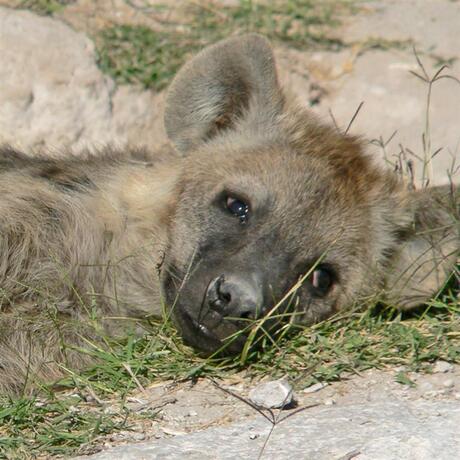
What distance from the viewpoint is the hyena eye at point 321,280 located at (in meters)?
3.56

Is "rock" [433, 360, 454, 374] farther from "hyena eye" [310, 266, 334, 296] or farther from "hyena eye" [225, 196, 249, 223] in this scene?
"hyena eye" [225, 196, 249, 223]

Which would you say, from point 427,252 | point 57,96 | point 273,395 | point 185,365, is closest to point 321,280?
point 427,252

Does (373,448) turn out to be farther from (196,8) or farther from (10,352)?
(196,8)

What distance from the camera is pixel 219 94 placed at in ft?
12.9

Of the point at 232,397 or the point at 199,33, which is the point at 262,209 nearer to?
the point at 232,397

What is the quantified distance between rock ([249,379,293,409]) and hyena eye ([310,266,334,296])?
601 millimetres

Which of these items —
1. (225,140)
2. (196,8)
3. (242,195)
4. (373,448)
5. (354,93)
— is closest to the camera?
(373,448)

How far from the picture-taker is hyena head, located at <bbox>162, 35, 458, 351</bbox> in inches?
129

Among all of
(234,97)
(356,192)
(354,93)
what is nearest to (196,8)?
(354,93)

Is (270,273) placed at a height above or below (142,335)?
above

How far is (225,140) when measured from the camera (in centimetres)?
391

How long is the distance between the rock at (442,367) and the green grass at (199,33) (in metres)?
2.62

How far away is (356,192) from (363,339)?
595 mm

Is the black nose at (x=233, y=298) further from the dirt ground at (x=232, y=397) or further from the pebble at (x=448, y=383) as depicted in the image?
the pebble at (x=448, y=383)
